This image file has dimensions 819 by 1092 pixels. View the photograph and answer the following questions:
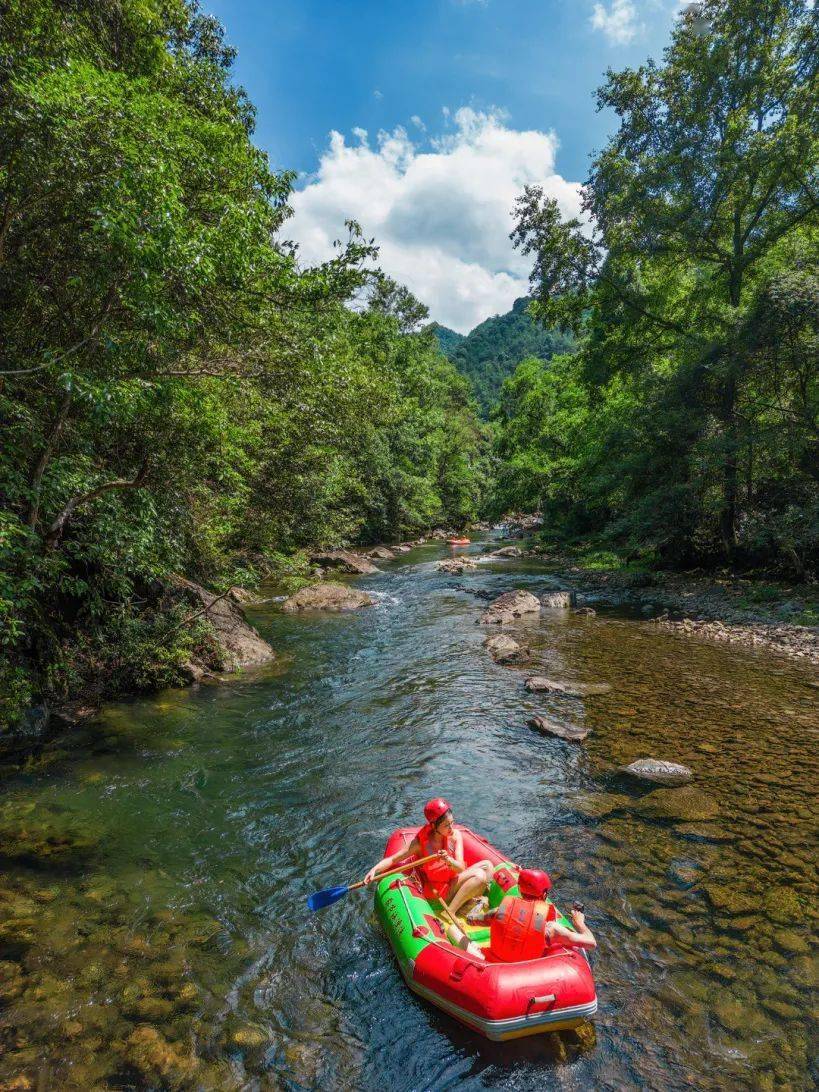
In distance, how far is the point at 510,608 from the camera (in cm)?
1606

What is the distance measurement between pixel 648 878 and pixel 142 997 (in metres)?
4.28

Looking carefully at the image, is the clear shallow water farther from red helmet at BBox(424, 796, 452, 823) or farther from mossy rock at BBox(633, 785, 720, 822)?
red helmet at BBox(424, 796, 452, 823)

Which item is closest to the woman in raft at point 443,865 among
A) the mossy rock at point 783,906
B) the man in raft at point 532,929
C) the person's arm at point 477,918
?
the person's arm at point 477,918

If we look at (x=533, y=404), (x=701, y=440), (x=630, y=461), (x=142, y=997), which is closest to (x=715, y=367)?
(x=701, y=440)

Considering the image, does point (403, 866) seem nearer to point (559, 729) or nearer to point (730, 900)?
point (730, 900)

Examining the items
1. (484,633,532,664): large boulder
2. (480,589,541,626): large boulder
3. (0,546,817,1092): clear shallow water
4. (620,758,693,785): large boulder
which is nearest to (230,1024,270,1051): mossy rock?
(0,546,817,1092): clear shallow water

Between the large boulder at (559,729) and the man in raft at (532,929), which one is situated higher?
the man in raft at (532,929)

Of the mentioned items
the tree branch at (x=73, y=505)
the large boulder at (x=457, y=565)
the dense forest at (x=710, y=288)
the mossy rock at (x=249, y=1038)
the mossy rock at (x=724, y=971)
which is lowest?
the mossy rock at (x=249, y=1038)

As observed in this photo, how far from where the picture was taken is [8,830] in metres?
5.59

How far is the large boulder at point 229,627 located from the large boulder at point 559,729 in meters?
5.83

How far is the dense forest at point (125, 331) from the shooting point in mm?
5281

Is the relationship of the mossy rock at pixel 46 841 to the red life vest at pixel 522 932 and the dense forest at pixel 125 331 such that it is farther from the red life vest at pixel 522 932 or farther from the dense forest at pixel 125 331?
the red life vest at pixel 522 932

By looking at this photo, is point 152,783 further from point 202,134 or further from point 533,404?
point 533,404

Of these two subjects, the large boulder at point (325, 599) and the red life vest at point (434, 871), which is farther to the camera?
the large boulder at point (325, 599)
